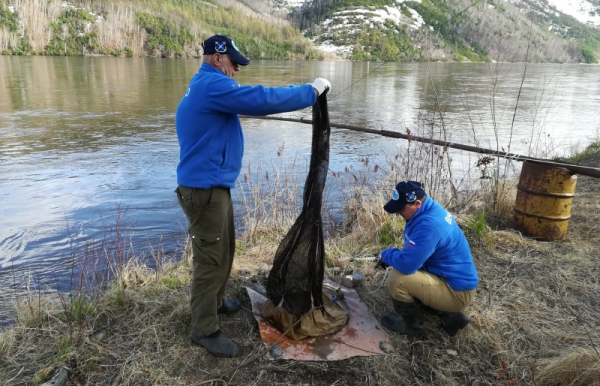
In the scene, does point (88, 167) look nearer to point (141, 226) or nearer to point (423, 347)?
point (141, 226)

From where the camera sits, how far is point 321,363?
306 centimetres

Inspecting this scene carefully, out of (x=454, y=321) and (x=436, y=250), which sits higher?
(x=436, y=250)

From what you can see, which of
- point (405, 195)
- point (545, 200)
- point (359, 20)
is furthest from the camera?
point (359, 20)

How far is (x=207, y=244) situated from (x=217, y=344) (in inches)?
29.4

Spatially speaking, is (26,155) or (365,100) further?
(365,100)

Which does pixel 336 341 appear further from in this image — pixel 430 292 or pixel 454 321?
pixel 454 321

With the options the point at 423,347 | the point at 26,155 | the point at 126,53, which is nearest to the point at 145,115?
the point at 26,155

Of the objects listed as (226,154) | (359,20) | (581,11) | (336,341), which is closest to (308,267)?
(336,341)

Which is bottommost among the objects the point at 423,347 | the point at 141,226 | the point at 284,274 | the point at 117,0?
the point at 141,226

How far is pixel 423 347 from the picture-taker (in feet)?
10.8

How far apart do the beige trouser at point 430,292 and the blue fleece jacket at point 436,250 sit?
46 mm

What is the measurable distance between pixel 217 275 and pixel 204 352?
57 centimetres

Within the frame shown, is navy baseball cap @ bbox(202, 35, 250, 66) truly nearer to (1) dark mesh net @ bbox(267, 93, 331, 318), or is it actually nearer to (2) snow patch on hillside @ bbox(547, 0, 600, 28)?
(1) dark mesh net @ bbox(267, 93, 331, 318)

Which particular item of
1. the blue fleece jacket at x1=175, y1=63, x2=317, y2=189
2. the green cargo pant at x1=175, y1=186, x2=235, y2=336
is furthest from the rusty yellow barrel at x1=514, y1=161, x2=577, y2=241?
the green cargo pant at x1=175, y1=186, x2=235, y2=336
